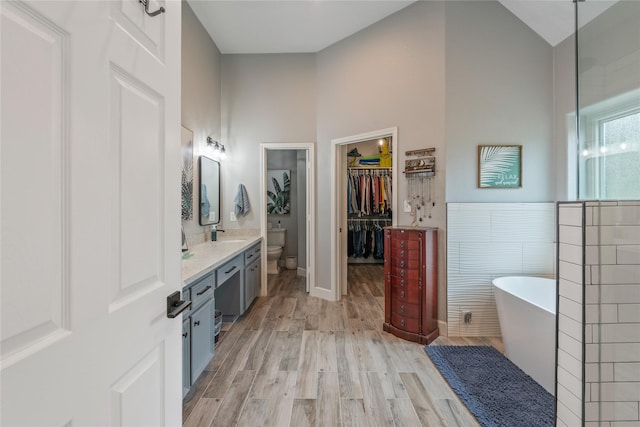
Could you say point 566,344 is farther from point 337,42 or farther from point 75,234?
point 337,42

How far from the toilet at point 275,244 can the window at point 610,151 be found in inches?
166

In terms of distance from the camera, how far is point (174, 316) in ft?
2.83

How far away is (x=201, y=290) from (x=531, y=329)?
2.35 metres

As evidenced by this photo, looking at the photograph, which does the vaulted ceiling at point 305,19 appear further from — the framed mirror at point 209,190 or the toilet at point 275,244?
the toilet at point 275,244

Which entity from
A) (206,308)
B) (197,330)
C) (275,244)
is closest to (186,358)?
(197,330)

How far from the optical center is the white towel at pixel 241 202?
369 centimetres

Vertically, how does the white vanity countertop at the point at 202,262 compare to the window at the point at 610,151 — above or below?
below

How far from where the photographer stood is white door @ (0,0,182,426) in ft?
1.46

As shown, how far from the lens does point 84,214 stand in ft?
1.84

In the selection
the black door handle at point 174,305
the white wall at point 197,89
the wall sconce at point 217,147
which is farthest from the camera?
the wall sconce at point 217,147

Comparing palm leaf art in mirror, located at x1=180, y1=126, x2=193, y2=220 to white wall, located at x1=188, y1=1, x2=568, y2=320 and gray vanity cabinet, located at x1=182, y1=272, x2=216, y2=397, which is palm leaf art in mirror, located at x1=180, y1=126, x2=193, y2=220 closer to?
gray vanity cabinet, located at x1=182, y1=272, x2=216, y2=397

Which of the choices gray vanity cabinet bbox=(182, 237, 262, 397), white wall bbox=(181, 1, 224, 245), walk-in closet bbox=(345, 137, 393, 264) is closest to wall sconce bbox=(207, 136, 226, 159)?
white wall bbox=(181, 1, 224, 245)

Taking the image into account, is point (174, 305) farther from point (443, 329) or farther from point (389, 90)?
point (389, 90)

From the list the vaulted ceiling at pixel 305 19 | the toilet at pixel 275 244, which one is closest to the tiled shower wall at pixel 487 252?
the vaulted ceiling at pixel 305 19
